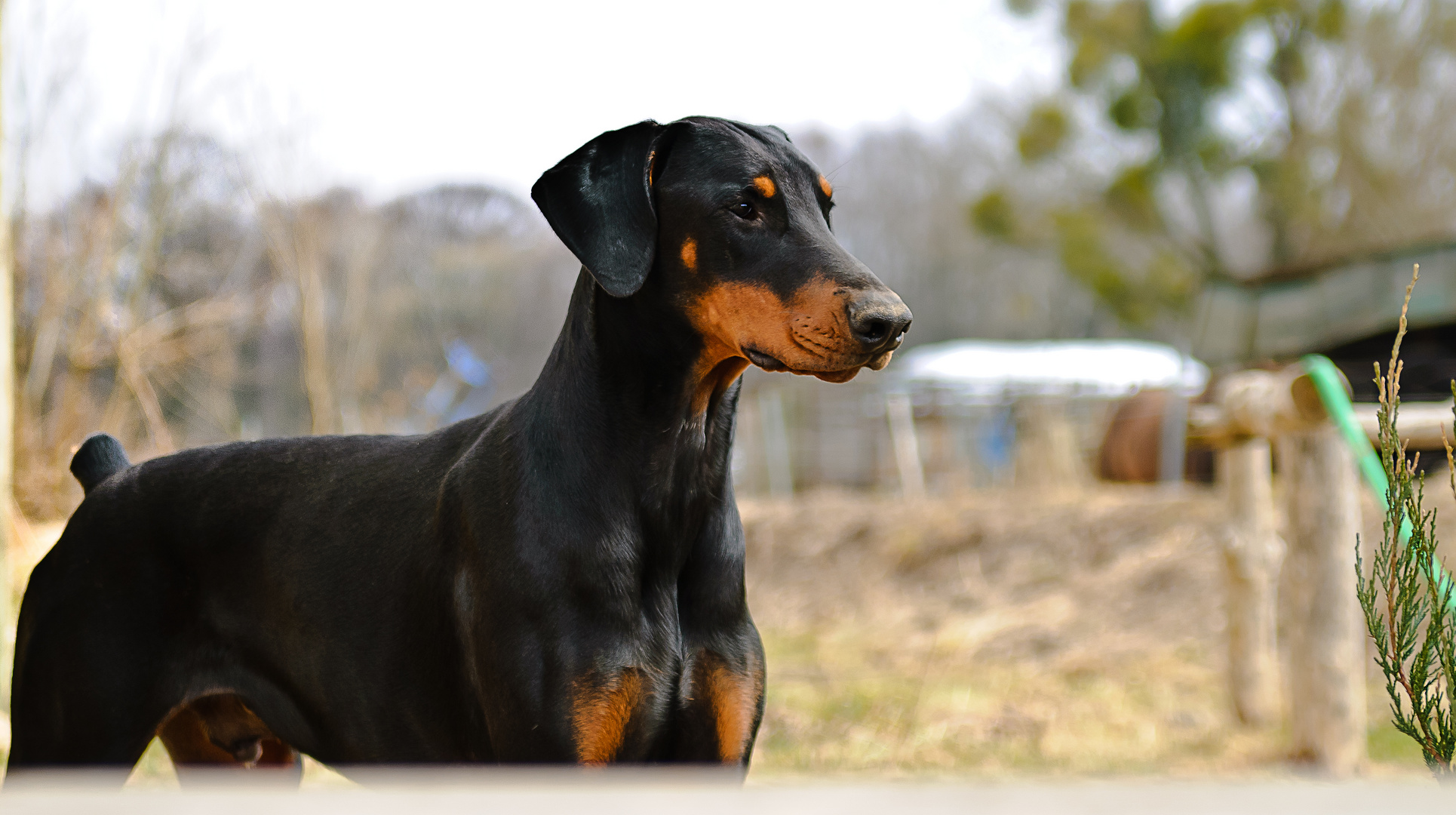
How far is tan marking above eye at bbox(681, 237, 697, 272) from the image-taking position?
2.20 metres

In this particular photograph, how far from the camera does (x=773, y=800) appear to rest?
0.58m

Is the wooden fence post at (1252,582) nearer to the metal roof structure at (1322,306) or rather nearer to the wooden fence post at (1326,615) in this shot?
the wooden fence post at (1326,615)

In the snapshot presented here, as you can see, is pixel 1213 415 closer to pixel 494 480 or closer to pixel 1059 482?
pixel 494 480

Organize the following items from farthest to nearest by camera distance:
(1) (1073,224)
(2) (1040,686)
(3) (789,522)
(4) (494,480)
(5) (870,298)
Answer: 1. (1) (1073,224)
2. (3) (789,522)
3. (2) (1040,686)
4. (4) (494,480)
5. (5) (870,298)

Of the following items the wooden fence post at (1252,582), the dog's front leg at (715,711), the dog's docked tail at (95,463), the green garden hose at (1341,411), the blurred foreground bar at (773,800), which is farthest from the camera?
the wooden fence post at (1252,582)

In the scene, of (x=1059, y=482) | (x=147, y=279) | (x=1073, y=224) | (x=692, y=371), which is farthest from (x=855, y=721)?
(x=1073, y=224)

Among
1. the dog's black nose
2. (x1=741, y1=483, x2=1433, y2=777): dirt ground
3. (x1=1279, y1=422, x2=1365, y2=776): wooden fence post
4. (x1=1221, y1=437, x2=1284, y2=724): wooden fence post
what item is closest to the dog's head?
the dog's black nose

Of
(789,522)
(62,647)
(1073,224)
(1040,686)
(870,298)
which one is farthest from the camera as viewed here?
(1073,224)

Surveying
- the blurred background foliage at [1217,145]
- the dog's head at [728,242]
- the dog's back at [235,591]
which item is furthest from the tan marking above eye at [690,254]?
the blurred background foliage at [1217,145]

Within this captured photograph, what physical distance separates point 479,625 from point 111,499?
111 centimetres

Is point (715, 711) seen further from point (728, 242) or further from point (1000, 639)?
point (1000, 639)

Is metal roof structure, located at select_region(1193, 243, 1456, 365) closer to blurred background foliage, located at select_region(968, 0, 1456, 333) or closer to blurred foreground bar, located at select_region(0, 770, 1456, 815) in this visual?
blurred background foliage, located at select_region(968, 0, 1456, 333)

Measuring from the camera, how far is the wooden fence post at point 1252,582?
6.03m

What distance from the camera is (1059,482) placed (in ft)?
43.5
